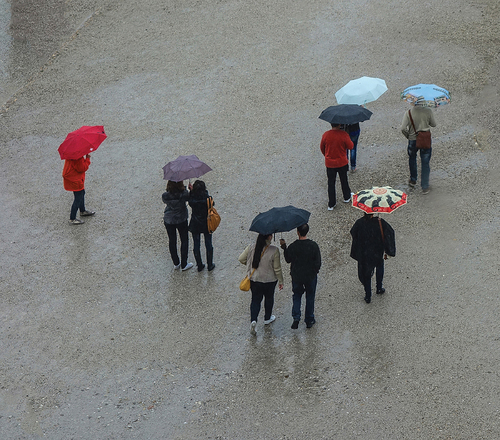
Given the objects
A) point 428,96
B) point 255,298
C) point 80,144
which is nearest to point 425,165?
point 428,96

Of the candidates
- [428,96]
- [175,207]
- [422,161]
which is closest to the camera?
[175,207]

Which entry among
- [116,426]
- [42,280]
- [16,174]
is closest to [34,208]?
[16,174]

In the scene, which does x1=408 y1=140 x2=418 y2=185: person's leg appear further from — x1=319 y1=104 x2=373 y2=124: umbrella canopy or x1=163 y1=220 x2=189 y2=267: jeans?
x1=163 y1=220 x2=189 y2=267: jeans

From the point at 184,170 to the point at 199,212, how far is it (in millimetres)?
689

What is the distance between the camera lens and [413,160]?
11.2 m

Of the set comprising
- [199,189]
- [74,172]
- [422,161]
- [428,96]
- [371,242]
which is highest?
[428,96]

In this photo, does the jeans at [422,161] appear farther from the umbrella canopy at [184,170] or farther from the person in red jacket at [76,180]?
the person in red jacket at [76,180]

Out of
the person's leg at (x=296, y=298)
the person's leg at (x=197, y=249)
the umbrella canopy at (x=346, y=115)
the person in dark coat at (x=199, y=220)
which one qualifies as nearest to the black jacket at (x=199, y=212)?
the person in dark coat at (x=199, y=220)

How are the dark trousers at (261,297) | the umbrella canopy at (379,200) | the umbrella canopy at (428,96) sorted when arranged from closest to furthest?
the umbrella canopy at (379,200) < the dark trousers at (261,297) < the umbrella canopy at (428,96)

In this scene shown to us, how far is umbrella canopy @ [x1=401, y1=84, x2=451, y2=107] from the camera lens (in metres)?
10.7

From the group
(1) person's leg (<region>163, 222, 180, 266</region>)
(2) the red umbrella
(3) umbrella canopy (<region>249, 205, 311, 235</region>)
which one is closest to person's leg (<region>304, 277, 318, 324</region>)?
(3) umbrella canopy (<region>249, 205, 311, 235</region>)

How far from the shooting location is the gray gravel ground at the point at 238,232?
7.75 m

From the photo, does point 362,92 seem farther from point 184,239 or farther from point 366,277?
point 184,239

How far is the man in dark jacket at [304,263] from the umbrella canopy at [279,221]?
0.41 feet
